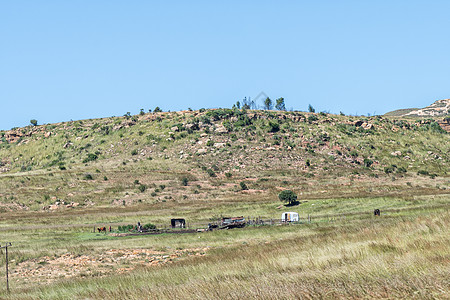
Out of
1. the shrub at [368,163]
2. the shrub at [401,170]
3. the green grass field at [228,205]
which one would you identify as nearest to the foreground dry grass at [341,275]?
the green grass field at [228,205]

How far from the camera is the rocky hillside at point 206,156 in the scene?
82.9m

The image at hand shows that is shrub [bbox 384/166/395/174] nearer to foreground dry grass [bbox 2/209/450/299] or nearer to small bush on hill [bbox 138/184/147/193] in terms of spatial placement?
small bush on hill [bbox 138/184/147/193]

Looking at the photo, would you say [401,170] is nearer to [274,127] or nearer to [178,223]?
[274,127]

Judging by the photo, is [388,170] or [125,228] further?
[388,170]

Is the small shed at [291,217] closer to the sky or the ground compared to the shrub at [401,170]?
closer to the ground

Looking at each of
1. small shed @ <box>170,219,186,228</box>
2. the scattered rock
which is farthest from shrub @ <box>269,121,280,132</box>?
small shed @ <box>170,219,186,228</box>

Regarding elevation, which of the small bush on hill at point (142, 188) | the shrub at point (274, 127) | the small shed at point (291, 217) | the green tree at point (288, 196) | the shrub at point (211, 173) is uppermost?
the shrub at point (274, 127)

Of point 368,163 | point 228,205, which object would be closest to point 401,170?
point 368,163

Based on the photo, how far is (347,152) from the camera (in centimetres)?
10894

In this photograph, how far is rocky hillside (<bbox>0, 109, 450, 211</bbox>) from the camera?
82938 millimetres

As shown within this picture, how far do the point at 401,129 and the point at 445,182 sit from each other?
158 feet

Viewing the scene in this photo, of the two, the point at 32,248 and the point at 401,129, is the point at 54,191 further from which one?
the point at 401,129

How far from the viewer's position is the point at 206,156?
106250 millimetres

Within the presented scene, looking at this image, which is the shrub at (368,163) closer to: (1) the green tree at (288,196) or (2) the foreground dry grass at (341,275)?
(1) the green tree at (288,196)
